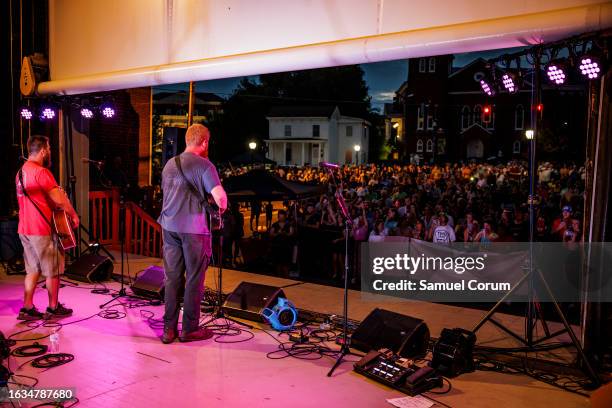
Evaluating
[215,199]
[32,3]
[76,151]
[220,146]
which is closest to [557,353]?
[215,199]

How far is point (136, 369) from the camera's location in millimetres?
4707

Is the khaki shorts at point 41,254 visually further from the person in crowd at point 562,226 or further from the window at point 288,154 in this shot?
→ the window at point 288,154

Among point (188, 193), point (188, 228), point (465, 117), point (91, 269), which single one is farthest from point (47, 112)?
point (465, 117)

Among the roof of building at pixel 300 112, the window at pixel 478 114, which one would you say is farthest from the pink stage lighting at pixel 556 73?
the roof of building at pixel 300 112

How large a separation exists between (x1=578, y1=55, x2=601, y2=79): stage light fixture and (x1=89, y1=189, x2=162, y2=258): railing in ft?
25.4

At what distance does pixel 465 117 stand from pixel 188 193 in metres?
49.9

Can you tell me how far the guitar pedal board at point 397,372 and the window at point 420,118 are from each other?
48.1 meters

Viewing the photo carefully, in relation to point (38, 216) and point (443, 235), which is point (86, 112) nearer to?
point (38, 216)

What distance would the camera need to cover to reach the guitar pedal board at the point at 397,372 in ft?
14.4

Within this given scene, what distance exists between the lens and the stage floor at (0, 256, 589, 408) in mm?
4180

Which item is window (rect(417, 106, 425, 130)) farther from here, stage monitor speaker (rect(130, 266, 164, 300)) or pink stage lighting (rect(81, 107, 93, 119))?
stage monitor speaker (rect(130, 266, 164, 300))

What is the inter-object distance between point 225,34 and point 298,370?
489 cm

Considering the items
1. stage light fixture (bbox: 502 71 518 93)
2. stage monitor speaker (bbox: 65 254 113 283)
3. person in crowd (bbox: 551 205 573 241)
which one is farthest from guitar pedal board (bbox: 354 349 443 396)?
person in crowd (bbox: 551 205 573 241)

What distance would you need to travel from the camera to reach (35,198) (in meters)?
5.94
